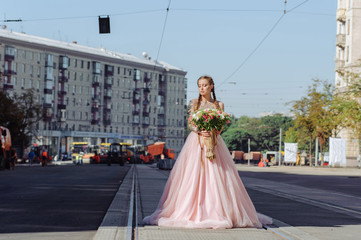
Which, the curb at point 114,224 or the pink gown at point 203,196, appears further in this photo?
the pink gown at point 203,196

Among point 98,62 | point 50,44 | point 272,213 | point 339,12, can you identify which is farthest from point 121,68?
point 272,213

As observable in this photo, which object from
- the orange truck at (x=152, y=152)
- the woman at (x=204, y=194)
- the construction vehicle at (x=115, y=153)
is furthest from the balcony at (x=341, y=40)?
the woman at (x=204, y=194)

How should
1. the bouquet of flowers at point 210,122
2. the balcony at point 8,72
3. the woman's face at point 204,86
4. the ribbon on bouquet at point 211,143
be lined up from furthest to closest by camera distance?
1. the balcony at point 8,72
2. the woman's face at point 204,86
3. the bouquet of flowers at point 210,122
4. the ribbon on bouquet at point 211,143

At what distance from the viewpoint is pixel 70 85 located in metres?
118

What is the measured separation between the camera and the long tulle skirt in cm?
912

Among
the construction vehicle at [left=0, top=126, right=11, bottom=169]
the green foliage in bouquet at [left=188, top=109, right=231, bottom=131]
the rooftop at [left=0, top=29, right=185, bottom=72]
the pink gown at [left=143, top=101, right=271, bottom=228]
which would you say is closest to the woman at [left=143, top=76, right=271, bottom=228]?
the pink gown at [left=143, top=101, right=271, bottom=228]

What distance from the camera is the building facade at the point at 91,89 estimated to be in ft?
352

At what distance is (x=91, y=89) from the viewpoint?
123125 mm

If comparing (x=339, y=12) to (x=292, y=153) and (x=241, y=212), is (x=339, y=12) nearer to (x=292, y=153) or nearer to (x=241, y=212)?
(x=292, y=153)

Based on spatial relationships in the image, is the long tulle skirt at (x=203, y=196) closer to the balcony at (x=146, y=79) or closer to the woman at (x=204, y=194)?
the woman at (x=204, y=194)

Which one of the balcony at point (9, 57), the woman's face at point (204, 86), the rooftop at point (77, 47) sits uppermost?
the rooftop at point (77, 47)

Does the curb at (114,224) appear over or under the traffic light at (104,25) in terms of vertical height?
under

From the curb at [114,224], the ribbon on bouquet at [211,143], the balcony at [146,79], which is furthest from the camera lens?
the balcony at [146,79]

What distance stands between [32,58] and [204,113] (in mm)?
101605
